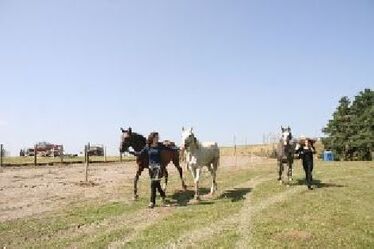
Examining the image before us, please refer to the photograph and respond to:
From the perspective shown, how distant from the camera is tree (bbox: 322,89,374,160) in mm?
59094

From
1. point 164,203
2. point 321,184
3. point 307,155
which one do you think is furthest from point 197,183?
point 321,184

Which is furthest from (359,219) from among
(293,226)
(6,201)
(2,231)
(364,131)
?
(364,131)

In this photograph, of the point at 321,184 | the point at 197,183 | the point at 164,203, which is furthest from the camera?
the point at 321,184

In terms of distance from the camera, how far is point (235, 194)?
23.0 meters

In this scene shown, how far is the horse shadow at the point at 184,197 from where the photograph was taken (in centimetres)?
2080

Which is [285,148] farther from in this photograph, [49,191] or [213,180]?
[49,191]

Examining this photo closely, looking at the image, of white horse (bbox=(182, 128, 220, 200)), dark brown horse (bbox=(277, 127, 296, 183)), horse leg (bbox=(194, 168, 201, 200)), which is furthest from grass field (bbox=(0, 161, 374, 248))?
dark brown horse (bbox=(277, 127, 296, 183))

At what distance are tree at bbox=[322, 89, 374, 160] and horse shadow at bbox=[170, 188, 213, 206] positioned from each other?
38865 millimetres

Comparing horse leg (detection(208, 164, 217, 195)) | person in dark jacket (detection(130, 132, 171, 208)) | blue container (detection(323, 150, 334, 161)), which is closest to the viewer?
person in dark jacket (detection(130, 132, 171, 208))

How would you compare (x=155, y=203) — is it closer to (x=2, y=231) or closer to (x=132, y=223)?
(x=132, y=223)

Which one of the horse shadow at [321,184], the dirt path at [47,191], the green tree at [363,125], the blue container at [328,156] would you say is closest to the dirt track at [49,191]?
the dirt path at [47,191]

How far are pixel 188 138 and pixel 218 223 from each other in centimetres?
584

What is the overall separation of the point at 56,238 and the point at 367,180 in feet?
64.9

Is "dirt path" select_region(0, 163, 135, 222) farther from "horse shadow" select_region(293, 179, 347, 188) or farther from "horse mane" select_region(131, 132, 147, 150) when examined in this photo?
"horse shadow" select_region(293, 179, 347, 188)
